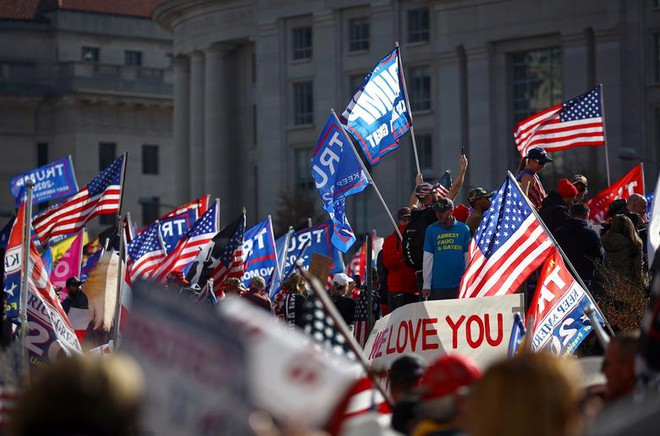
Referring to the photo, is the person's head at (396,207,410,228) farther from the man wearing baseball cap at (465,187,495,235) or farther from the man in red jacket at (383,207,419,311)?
the man wearing baseball cap at (465,187,495,235)

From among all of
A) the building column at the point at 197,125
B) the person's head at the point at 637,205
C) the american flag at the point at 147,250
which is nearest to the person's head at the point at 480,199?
the person's head at the point at 637,205

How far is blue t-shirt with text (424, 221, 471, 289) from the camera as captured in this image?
1399 centimetres

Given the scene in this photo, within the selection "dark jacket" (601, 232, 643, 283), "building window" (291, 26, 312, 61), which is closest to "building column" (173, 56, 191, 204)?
"building window" (291, 26, 312, 61)

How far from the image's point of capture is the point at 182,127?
7931 centimetres

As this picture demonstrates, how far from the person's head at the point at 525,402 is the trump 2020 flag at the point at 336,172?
471 inches

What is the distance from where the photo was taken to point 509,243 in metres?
12.4

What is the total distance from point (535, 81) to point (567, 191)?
45440mm

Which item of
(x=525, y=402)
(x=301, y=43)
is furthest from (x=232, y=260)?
(x=301, y=43)

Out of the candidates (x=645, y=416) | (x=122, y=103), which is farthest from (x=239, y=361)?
(x=122, y=103)

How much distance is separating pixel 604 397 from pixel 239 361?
3.13 m

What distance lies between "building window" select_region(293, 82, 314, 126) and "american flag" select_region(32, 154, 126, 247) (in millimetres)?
47014

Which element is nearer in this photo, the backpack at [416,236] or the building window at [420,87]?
the backpack at [416,236]

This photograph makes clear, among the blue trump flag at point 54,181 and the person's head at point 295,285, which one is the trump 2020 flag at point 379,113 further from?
the blue trump flag at point 54,181

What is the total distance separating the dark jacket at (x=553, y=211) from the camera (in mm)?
14180
